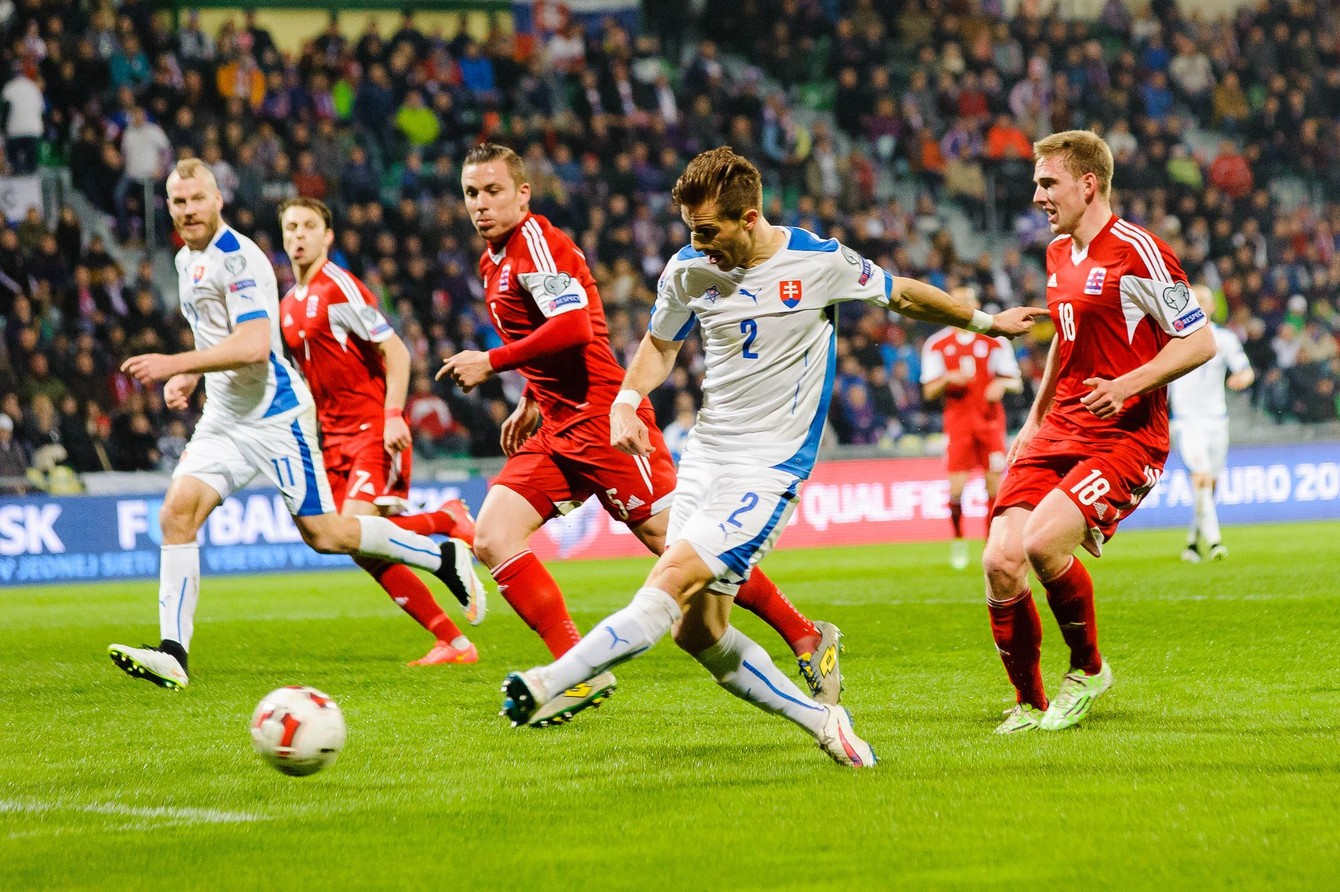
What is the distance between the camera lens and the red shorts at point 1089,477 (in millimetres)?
5996

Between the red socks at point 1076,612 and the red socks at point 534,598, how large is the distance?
1.94m

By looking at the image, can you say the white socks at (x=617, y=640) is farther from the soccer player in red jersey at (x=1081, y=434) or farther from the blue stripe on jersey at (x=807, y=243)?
the soccer player in red jersey at (x=1081, y=434)

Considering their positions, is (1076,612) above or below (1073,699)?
above

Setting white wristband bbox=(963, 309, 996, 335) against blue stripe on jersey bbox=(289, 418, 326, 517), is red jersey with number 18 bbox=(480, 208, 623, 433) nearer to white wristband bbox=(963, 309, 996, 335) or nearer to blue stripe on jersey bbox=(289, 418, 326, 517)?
blue stripe on jersey bbox=(289, 418, 326, 517)

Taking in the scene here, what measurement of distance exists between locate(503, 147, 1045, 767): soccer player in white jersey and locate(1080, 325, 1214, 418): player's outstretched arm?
0.57 m

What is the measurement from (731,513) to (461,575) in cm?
395

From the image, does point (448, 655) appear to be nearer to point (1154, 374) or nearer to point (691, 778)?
point (691, 778)

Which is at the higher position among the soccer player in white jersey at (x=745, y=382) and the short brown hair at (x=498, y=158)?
the short brown hair at (x=498, y=158)

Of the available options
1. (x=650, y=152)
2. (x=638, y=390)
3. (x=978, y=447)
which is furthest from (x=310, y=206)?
(x=650, y=152)

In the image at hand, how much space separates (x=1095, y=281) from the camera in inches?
241

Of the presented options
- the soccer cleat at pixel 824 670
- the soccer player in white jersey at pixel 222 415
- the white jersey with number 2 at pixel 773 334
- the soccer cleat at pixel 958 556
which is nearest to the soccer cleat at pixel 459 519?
the soccer player in white jersey at pixel 222 415

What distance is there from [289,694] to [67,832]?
2.67 ft

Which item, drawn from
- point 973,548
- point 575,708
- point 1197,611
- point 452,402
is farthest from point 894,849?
point 452,402

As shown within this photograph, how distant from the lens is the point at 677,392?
19.4 metres
